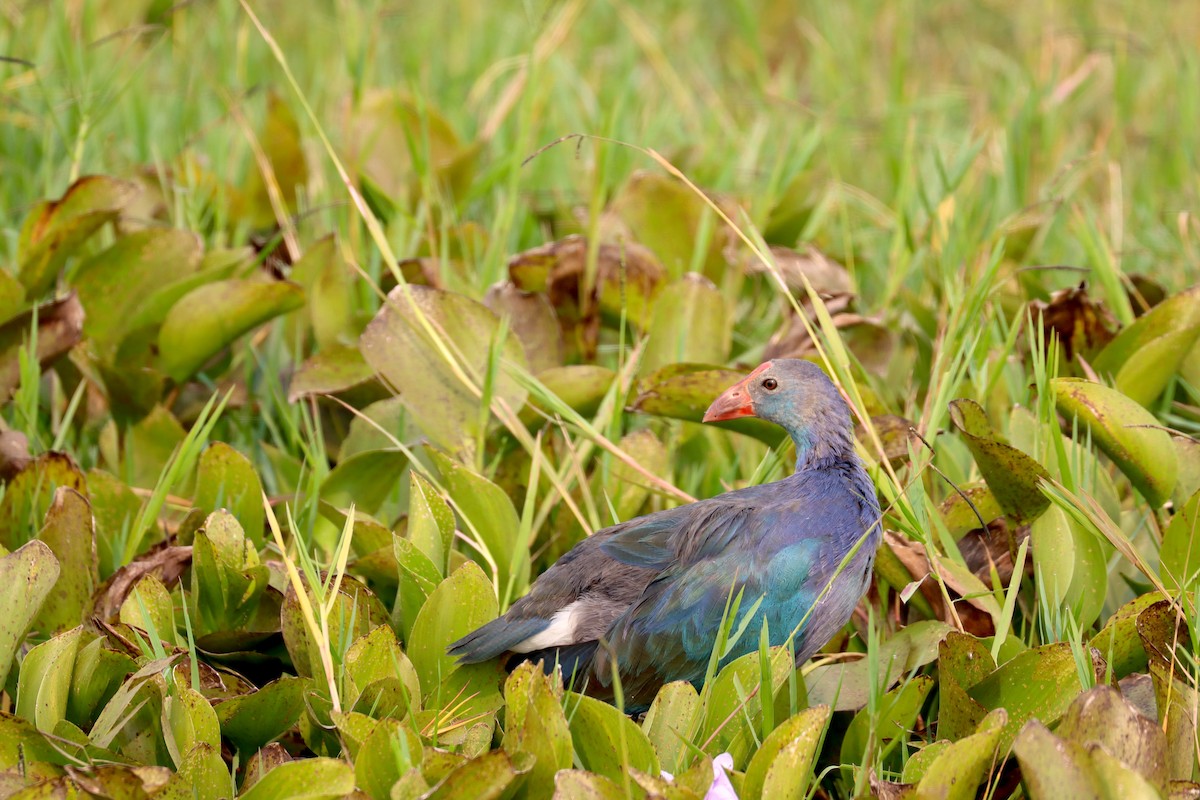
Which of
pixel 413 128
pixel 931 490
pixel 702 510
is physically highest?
pixel 413 128

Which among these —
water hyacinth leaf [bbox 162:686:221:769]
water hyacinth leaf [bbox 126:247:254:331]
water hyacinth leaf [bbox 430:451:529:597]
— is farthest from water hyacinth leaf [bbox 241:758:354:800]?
water hyacinth leaf [bbox 126:247:254:331]

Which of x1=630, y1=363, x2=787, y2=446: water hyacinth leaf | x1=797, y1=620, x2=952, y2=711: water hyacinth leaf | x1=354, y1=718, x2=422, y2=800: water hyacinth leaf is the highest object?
x1=630, y1=363, x2=787, y2=446: water hyacinth leaf

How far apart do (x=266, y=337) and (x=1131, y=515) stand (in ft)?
6.46

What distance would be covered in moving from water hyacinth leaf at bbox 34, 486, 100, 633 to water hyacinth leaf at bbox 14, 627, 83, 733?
340 mm

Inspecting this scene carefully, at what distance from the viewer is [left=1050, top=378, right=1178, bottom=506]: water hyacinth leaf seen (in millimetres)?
2266

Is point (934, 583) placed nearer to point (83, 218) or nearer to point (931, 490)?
point (931, 490)

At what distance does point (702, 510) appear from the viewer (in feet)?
7.27

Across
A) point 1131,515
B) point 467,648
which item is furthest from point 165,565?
point 1131,515

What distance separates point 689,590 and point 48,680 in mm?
954

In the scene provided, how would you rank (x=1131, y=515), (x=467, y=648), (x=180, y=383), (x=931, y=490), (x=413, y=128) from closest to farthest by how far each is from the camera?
(x=467, y=648)
(x=1131, y=515)
(x=931, y=490)
(x=180, y=383)
(x=413, y=128)

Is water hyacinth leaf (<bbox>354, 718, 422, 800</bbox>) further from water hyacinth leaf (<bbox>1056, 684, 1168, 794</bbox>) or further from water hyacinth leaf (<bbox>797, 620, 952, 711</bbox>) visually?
water hyacinth leaf (<bbox>1056, 684, 1168, 794</bbox>)

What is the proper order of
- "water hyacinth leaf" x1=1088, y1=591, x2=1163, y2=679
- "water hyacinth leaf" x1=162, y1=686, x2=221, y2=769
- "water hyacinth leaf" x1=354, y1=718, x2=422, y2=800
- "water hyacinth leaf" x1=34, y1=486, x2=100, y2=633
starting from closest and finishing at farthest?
1. "water hyacinth leaf" x1=354, y1=718, x2=422, y2=800
2. "water hyacinth leaf" x1=162, y1=686, x2=221, y2=769
3. "water hyacinth leaf" x1=1088, y1=591, x2=1163, y2=679
4. "water hyacinth leaf" x1=34, y1=486, x2=100, y2=633

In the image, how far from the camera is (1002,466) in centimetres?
214

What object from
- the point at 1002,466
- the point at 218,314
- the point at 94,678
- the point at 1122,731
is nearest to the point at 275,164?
the point at 218,314
